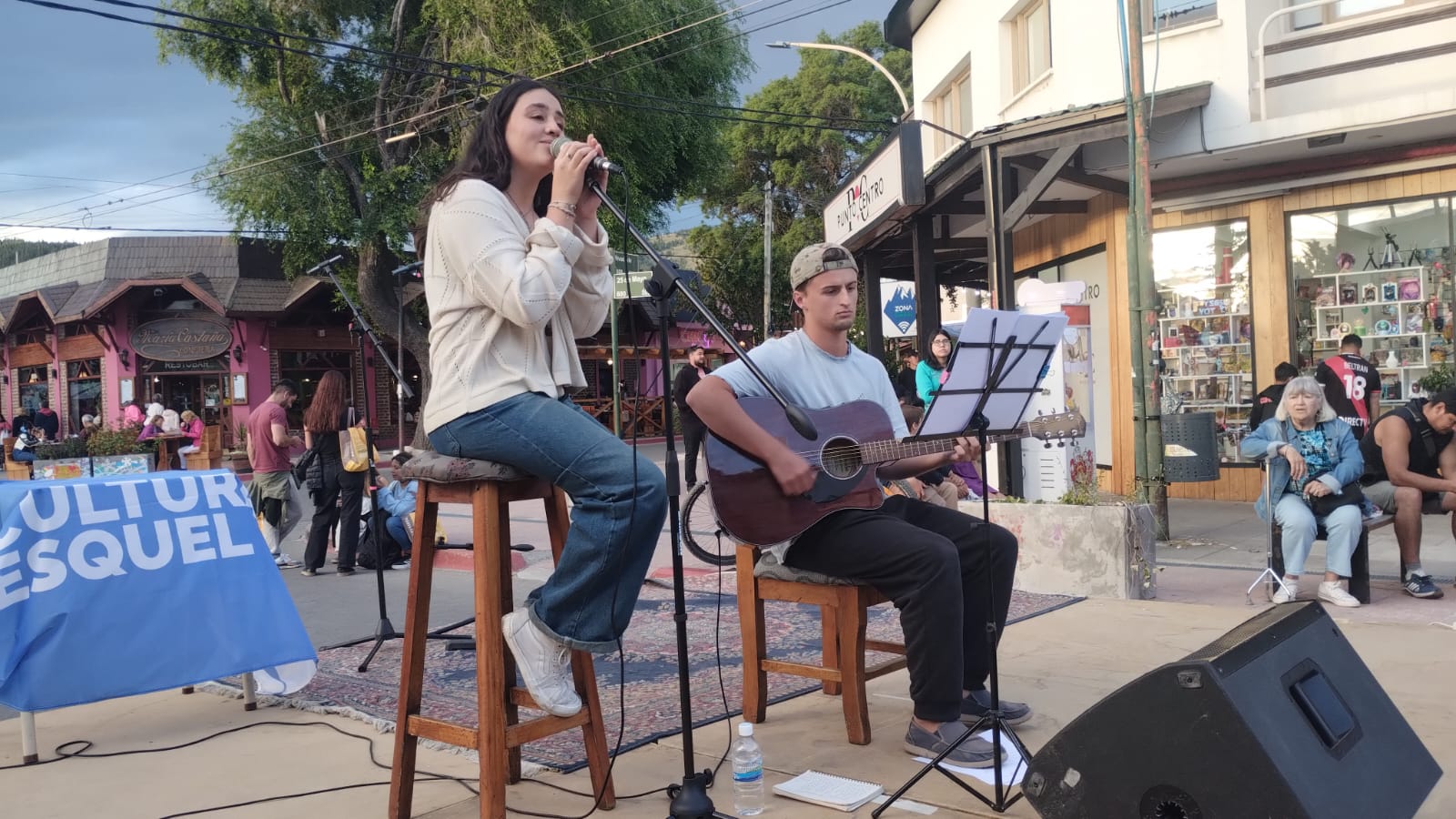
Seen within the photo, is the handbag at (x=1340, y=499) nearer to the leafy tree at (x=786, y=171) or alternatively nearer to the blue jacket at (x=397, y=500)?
the blue jacket at (x=397, y=500)

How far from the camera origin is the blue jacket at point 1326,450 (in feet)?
19.4

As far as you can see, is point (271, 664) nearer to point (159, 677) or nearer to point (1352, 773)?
point (159, 677)

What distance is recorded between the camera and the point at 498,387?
9.14 feet

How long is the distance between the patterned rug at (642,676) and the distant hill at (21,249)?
45.1 metres

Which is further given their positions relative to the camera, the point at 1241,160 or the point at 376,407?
the point at 376,407

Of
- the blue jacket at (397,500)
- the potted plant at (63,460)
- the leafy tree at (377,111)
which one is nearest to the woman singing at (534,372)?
A: the blue jacket at (397,500)

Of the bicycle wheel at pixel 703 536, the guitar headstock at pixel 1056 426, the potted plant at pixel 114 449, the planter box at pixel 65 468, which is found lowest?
the bicycle wheel at pixel 703 536

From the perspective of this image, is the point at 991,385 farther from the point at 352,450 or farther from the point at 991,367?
the point at 352,450

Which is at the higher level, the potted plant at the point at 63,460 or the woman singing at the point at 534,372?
the woman singing at the point at 534,372

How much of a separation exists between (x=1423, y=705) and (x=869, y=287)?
42.3 ft

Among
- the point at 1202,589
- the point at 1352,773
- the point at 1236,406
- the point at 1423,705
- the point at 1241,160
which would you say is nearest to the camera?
the point at 1352,773

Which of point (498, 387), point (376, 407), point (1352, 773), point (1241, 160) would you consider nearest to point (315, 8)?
point (376, 407)

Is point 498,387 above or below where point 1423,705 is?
above

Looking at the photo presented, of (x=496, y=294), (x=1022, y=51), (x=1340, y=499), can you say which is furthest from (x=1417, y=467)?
(x=1022, y=51)
